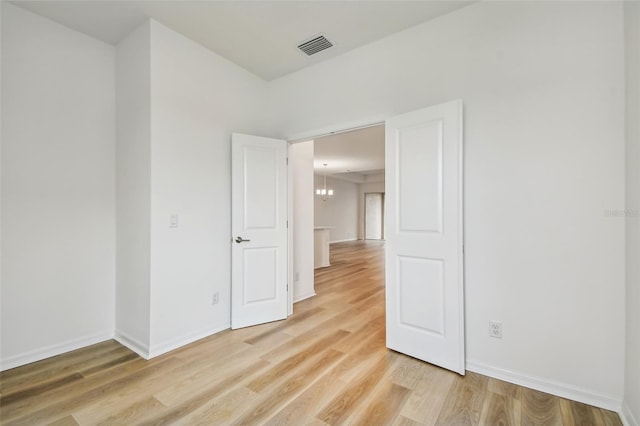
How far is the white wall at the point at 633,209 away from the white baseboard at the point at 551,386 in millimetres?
94

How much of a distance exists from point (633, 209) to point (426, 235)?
116 cm

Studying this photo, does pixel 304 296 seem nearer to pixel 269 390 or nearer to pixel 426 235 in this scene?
pixel 269 390

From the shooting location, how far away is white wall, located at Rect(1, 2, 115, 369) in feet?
7.22

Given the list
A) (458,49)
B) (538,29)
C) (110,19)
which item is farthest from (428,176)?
(110,19)

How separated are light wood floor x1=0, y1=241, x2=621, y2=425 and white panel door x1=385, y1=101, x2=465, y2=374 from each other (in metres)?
0.23

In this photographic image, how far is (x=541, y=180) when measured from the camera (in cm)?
190

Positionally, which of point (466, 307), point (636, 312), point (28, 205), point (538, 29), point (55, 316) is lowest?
point (55, 316)

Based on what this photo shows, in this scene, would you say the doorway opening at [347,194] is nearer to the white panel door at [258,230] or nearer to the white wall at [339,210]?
the white wall at [339,210]

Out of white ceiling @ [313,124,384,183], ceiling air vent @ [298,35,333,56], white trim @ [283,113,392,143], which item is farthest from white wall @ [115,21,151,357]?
white ceiling @ [313,124,384,183]

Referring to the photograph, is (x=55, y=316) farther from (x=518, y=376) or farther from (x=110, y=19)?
(x=518, y=376)

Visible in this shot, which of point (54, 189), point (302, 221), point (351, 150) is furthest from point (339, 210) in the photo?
point (54, 189)

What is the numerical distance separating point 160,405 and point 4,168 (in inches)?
86.2

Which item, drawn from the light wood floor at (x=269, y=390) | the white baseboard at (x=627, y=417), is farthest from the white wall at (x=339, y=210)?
the white baseboard at (x=627, y=417)

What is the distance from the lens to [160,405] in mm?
1759
